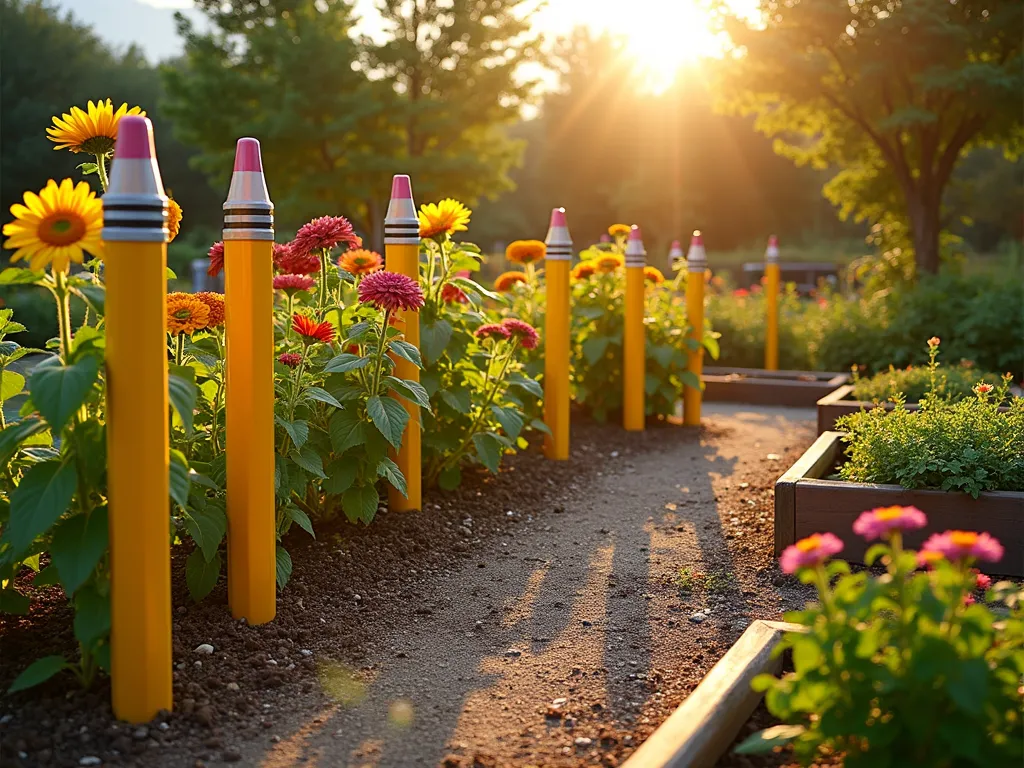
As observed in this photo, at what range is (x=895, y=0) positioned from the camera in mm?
11461

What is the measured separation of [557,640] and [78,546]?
4.87ft

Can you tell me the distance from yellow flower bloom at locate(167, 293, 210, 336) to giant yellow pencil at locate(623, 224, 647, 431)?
13.2 ft

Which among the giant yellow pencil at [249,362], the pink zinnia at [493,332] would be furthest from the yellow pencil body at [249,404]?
the pink zinnia at [493,332]

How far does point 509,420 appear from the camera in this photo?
184 inches

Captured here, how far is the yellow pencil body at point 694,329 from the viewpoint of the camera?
7320 mm

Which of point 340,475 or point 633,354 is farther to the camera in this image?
point 633,354

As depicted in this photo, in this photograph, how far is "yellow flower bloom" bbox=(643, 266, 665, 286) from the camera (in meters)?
6.85

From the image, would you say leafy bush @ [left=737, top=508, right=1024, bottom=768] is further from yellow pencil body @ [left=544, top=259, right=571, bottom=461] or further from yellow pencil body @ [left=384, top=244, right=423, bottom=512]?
yellow pencil body @ [left=544, top=259, right=571, bottom=461]

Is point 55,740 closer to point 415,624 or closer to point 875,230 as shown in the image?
point 415,624

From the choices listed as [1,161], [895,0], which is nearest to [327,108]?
[1,161]

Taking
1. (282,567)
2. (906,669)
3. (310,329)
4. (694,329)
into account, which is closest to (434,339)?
(310,329)

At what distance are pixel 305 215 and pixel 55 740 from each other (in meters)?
24.5

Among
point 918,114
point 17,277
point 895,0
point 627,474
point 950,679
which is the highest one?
point 895,0

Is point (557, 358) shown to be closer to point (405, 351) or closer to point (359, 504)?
point (405, 351)
